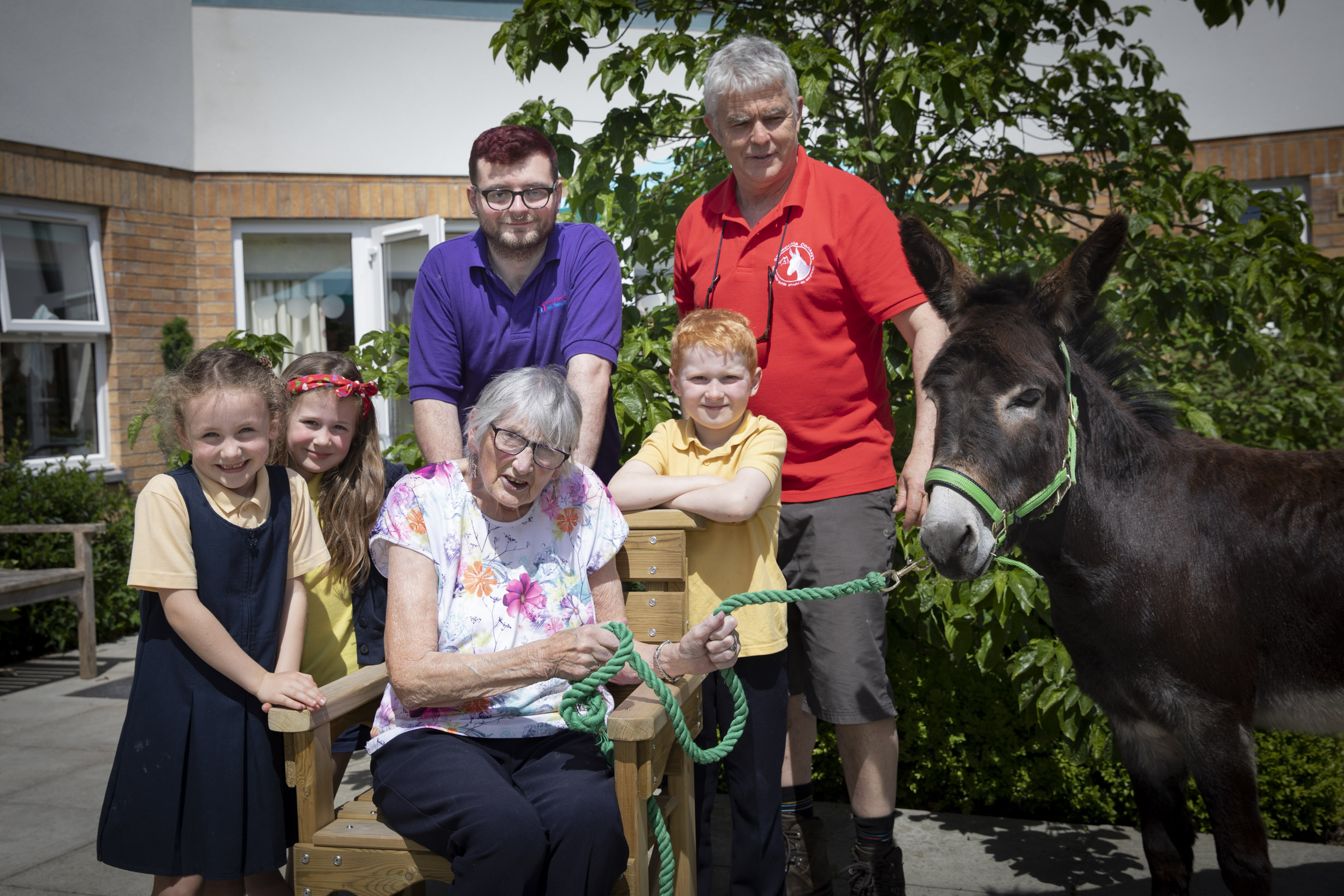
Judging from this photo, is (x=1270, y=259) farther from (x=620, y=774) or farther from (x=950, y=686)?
(x=620, y=774)

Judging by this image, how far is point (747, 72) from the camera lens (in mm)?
2705

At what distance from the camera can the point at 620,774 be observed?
2.16 m

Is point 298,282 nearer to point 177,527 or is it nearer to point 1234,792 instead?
point 177,527

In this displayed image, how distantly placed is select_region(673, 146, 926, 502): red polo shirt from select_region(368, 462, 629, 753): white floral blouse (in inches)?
25.4

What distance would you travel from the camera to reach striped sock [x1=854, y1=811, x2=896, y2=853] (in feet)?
9.00

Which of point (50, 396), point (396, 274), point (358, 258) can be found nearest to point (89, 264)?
point (50, 396)

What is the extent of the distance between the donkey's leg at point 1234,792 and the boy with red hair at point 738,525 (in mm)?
1001

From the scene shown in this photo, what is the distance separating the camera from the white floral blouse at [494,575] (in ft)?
7.63

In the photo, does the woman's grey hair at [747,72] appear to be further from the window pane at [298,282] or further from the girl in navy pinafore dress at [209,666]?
the window pane at [298,282]

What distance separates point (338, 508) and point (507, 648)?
76 centimetres

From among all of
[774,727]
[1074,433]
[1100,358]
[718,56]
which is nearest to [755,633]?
[774,727]

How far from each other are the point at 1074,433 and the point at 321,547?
1.90 metres

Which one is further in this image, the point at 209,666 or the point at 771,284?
the point at 771,284

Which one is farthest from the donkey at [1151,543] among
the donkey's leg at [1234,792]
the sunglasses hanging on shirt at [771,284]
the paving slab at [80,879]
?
the paving slab at [80,879]
